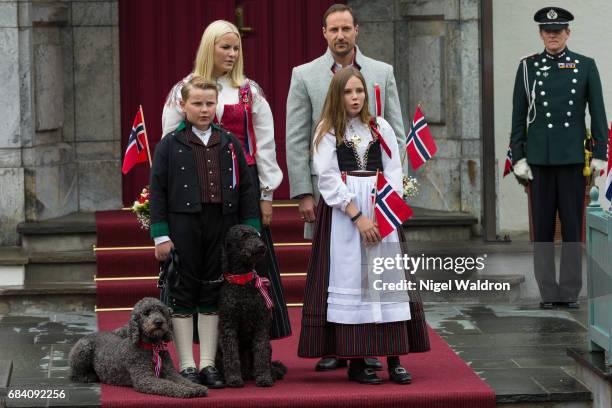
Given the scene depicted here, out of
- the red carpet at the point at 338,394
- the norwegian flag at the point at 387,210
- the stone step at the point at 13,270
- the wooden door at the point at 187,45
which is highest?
the wooden door at the point at 187,45

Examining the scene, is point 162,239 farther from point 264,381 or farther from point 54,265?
point 54,265

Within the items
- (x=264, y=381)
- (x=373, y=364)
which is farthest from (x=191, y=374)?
(x=373, y=364)

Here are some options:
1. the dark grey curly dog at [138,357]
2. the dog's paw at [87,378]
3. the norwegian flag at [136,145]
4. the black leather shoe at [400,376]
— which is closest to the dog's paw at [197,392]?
the dark grey curly dog at [138,357]

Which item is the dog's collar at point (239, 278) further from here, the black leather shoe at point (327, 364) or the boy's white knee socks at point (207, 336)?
the black leather shoe at point (327, 364)

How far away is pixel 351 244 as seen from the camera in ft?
26.0

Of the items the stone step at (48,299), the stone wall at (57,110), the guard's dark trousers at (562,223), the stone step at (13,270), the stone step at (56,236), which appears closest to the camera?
the guard's dark trousers at (562,223)

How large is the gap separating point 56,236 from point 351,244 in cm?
378

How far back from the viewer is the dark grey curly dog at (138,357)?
25.0 feet

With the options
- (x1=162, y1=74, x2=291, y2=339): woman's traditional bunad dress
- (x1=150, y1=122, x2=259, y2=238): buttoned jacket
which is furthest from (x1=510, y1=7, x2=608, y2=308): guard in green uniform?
(x1=150, y1=122, x2=259, y2=238): buttoned jacket

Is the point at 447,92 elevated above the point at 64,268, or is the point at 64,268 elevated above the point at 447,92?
the point at 447,92

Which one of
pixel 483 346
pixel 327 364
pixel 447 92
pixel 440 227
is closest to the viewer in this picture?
pixel 327 364

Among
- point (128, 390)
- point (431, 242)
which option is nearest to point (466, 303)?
point (431, 242)

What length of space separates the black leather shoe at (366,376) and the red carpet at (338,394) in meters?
Result: 0.05

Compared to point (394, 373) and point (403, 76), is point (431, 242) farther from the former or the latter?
point (394, 373)
